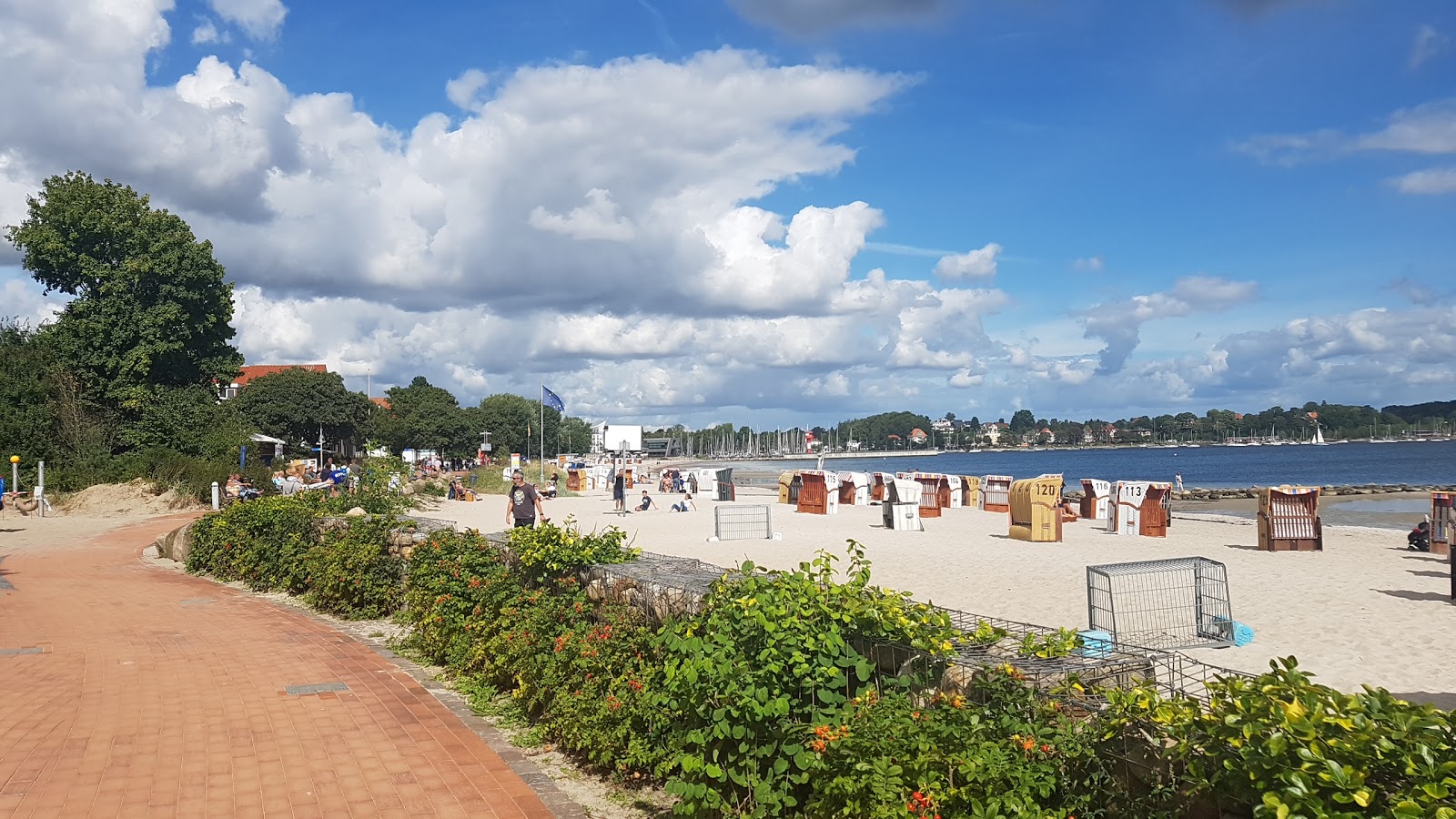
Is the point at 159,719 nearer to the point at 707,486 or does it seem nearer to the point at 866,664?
the point at 866,664

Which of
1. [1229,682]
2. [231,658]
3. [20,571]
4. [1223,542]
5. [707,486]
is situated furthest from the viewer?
[707,486]

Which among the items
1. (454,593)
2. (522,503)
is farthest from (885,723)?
(522,503)

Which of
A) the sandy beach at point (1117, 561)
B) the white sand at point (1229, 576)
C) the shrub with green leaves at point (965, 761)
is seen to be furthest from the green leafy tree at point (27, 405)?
the shrub with green leaves at point (965, 761)

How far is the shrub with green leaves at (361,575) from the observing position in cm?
1113

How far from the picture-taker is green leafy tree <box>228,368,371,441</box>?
3063 inches

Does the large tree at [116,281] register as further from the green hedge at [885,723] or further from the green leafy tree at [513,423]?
the green leafy tree at [513,423]

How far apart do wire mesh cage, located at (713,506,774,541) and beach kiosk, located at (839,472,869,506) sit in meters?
13.5

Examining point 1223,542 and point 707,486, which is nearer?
point 1223,542

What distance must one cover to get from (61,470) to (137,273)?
29.6 ft

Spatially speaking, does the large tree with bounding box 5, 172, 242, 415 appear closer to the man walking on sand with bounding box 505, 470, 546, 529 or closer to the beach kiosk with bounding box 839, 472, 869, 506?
the beach kiosk with bounding box 839, 472, 869, 506

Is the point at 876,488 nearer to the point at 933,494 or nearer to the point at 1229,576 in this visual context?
the point at 933,494

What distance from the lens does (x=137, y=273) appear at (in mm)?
36312

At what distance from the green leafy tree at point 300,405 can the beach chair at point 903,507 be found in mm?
66604

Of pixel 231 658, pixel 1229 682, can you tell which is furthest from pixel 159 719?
pixel 1229 682
